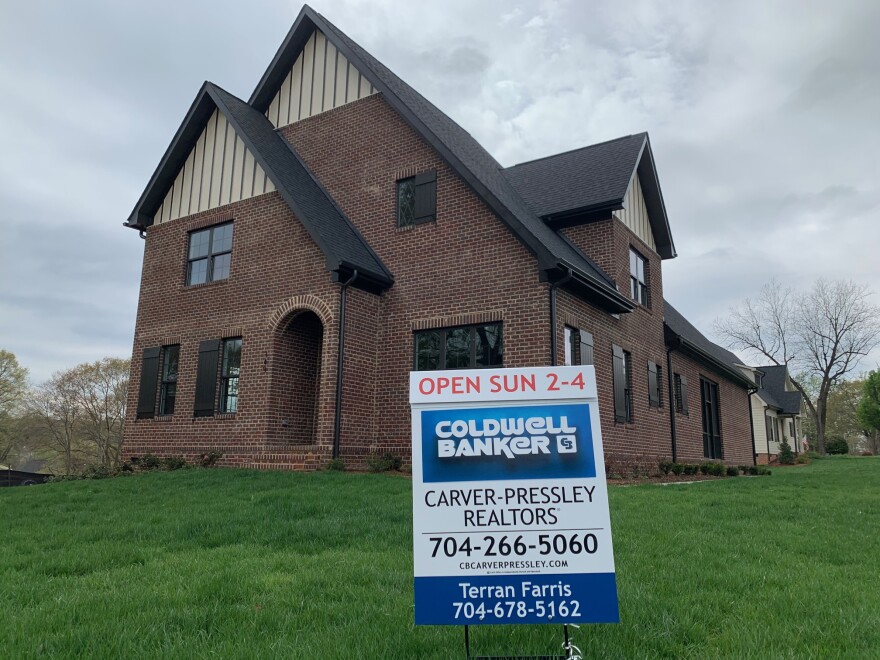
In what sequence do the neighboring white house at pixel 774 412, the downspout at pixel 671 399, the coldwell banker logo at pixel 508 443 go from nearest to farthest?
the coldwell banker logo at pixel 508 443, the downspout at pixel 671 399, the neighboring white house at pixel 774 412

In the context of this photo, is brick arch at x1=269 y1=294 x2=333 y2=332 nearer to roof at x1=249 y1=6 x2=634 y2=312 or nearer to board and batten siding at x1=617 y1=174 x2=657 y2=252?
roof at x1=249 y1=6 x2=634 y2=312

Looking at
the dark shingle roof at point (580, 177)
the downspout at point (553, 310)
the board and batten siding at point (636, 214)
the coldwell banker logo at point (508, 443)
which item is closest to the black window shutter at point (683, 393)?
the board and batten siding at point (636, 214)

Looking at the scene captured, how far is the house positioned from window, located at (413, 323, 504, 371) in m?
25.6

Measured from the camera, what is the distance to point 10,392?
159ft

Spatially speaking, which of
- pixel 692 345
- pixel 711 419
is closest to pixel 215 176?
pixel 692 345

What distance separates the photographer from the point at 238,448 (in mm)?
13234

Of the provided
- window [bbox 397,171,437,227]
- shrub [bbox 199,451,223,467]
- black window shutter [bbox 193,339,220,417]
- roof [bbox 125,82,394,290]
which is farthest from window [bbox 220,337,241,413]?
window [bbox 397,171,437,227]

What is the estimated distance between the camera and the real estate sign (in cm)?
283

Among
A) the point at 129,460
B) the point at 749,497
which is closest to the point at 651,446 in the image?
the point at 749,497

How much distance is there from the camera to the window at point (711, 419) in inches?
846

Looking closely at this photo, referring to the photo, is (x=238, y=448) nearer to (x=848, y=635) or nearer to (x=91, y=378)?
(x=848, y=635)

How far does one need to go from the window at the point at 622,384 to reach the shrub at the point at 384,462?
4.73m

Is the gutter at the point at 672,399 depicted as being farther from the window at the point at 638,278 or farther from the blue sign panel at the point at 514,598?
the blue sign panel at the point at 514,598

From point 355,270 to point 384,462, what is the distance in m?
3.73
